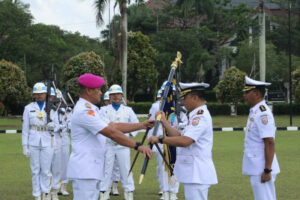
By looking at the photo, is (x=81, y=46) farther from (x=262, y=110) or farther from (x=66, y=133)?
(x=262, y=110)

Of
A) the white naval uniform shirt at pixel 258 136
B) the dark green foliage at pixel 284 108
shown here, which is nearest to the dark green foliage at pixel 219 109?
the dark green foliage at pixel 284 108

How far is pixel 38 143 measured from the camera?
9797 millimetres

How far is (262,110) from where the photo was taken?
6648mm

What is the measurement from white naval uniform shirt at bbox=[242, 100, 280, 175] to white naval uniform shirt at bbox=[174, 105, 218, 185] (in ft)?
2.43

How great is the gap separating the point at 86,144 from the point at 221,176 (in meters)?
6.99

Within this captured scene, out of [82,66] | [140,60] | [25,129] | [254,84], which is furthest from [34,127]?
[140,60]

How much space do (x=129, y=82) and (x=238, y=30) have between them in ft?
43.3

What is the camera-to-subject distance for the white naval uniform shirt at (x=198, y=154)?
6094 millimetres

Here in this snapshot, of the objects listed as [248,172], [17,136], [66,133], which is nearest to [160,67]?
[17,136]

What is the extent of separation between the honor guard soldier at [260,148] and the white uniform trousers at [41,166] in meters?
4.49

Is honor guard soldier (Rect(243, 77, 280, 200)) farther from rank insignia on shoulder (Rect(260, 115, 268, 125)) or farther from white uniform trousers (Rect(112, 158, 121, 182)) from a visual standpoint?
white uniform trousers (Rect(112, 158, 121, 182))

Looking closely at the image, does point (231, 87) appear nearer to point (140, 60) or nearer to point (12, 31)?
point (140, 60)

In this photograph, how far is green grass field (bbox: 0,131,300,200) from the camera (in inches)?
412

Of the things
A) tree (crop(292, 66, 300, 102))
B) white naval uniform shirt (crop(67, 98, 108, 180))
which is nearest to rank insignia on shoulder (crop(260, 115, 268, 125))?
white naval uniform shirt (crop(67, 98, 108, 180))
